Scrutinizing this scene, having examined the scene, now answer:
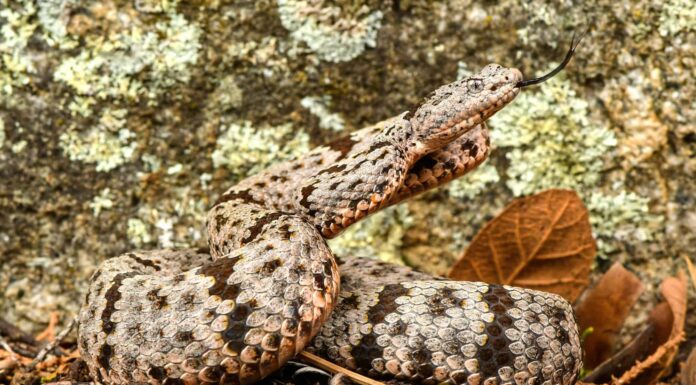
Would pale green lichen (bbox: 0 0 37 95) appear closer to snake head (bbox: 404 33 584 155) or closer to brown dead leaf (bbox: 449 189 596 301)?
snake head (bbox: 404 33 584 155)

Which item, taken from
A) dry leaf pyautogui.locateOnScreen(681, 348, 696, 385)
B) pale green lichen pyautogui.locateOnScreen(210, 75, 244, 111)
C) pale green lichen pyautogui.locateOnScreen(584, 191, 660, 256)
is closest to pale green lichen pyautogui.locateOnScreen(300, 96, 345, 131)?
pale green lichen pyautogui.locateOnScreen(210, 75, 244, 111)

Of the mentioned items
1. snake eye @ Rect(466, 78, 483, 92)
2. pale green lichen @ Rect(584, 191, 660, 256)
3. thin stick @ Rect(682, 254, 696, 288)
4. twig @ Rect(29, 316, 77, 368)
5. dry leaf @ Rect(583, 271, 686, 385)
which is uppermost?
snake eye @ Rect(466, 78, 483, 92)

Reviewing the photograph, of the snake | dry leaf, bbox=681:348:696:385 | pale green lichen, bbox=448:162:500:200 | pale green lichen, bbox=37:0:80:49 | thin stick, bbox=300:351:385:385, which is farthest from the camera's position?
pale green lichen, bbox=448:162:500:200

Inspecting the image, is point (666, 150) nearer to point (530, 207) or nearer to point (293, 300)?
point (530, 207)

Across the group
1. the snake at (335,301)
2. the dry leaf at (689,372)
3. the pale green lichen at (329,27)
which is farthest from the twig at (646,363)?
the pale green lichen at (329,27)

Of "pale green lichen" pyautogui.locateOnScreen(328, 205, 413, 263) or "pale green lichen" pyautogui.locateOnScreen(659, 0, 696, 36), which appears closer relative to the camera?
"pale green lichen" pyautogui.locateOnScreen(659, 0, 696, 36)

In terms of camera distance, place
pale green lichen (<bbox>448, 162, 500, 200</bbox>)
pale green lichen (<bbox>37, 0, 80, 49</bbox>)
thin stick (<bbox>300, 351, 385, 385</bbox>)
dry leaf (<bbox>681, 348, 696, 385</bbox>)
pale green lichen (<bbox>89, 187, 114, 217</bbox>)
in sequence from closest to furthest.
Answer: thin stick (<bbox>300, 351, 385, 385</bbox>), dry leaf (<bbox>681, 348, 696, 385</bbox>), pale green lichen (<bbox>37, 0, 80, 49</bbox>), pale green lichen (<bbox>89, 187, 114, 217</bbox>), pale green lichen (<bbox>448, 162, 500, 200</bbox>)
